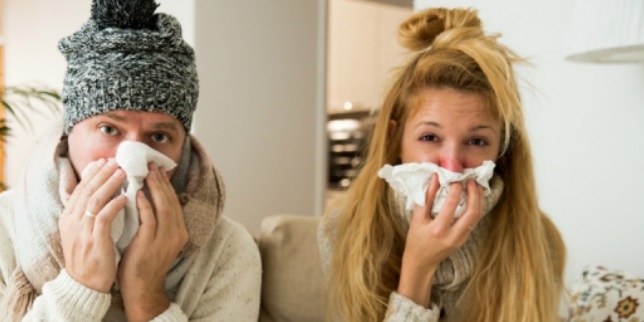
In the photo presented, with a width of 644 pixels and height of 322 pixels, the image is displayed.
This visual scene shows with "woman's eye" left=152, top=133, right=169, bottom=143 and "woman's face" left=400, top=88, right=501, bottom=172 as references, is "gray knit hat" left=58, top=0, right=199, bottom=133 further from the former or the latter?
"woman's face" left=400, top=88, right=501, bottom=172

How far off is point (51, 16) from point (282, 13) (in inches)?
54.7

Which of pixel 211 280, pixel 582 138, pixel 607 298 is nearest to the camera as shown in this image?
pixel 211 280

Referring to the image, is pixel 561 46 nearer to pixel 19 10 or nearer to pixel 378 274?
pixel 378 274

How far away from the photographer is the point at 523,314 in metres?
1.28

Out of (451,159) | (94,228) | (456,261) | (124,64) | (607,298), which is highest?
(124,64)

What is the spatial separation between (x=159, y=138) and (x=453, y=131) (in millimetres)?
545

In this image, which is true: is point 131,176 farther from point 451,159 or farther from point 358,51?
point 358,51

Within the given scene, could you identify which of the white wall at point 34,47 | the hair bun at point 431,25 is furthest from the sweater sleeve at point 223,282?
the white wall at point 34,47

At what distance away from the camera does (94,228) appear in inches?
41.5

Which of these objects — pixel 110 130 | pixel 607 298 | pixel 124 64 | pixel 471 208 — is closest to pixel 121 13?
pixel 124 64

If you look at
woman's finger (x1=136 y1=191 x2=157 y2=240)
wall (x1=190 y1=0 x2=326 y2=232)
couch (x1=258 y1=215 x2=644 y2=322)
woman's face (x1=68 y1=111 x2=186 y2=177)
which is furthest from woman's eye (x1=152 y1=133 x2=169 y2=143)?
wall (x1=190 y1=0 x2=326 y2=232)

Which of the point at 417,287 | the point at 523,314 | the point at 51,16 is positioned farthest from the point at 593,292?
the point at 51,16

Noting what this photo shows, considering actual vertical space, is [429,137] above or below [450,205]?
above

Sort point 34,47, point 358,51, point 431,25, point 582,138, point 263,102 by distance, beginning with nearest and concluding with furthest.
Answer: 1. point 431,25
2. point 582,138
3. point 263,102
4. point 34,47
5. point 358,51
